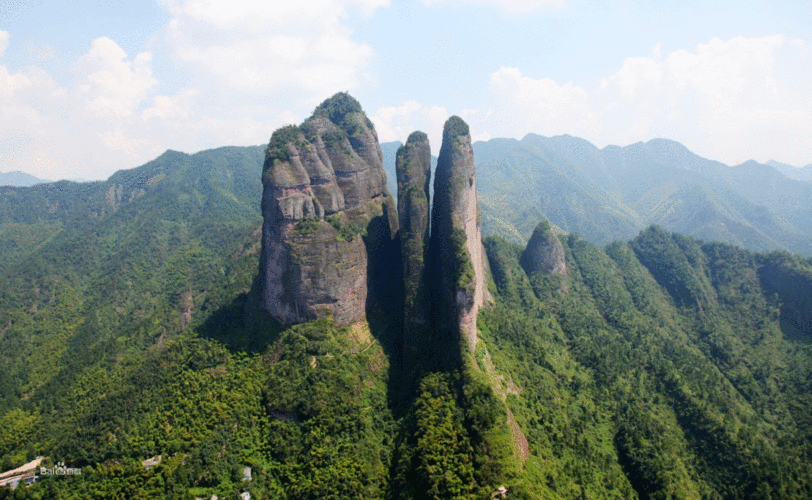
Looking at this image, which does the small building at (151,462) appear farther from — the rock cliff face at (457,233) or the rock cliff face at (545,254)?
the rock cliff face at (545,254)

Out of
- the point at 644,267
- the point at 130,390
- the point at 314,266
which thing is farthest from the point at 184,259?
the point at 644,267

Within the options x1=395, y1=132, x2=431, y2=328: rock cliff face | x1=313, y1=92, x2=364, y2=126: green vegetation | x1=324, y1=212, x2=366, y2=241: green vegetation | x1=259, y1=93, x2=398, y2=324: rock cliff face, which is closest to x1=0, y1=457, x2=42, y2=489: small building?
x1=259, y1=93, x2=398, y2=324: rock cliff face

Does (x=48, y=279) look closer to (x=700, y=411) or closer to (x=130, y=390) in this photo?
(x=130, y=390)

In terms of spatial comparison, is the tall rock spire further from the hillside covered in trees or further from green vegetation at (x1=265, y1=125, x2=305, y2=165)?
green vegetation at (x1=265, y1=125, x2=305, y2=165)

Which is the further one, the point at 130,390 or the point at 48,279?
the point at 48,279

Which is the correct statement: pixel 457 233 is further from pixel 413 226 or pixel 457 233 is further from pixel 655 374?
pixel 655 374
